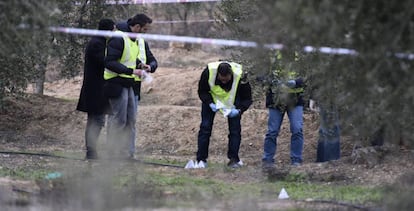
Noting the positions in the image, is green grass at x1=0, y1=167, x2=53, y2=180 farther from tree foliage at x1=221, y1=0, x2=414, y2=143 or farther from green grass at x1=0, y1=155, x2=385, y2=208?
tree foliage at x1=221, y1=0, x2=414, y2=143

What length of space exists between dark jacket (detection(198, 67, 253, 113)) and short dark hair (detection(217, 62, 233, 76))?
0.21 meters

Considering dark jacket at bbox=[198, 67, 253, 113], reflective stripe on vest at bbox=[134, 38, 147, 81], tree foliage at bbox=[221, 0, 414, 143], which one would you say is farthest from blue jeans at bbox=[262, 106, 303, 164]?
tree foliage at bbox=[221, 0, 414, 143]

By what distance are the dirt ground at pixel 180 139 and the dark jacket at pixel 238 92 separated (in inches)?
31.8

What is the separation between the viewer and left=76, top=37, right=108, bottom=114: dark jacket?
34.6 ft

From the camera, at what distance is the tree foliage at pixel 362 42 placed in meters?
4.97

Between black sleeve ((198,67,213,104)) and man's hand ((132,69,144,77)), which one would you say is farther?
black sleeve ((198,67,213,104))

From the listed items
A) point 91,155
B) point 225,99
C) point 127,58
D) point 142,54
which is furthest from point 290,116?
point 91,155

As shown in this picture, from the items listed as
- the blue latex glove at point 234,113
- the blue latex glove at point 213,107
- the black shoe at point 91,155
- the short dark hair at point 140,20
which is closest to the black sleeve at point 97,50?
the short dark hair at point 140,20

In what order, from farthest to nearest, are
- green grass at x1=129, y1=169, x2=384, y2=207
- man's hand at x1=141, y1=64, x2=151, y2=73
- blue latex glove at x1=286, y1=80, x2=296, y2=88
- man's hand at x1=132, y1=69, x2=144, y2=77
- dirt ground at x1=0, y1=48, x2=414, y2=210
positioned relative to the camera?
man's hand at x1=141, y1=64, x2=151, y2=73, man's hand at x1=132, y1=69, x2=144, y2=77, blue latex glove at x1=286, y1=80, x2=296, y2=88, dirt ground at x1=0, y1=48, x2=414, y2=210, green grass at x1=129, y1=169, x2=384, y2=207

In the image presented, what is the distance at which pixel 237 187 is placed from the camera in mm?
8250

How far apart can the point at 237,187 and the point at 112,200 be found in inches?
127

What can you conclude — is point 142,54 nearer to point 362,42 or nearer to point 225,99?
point 225,99

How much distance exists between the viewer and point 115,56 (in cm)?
1012

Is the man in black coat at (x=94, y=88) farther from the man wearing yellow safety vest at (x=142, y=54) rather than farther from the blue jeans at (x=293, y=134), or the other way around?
the blue jeans at (x=293, y=134)
